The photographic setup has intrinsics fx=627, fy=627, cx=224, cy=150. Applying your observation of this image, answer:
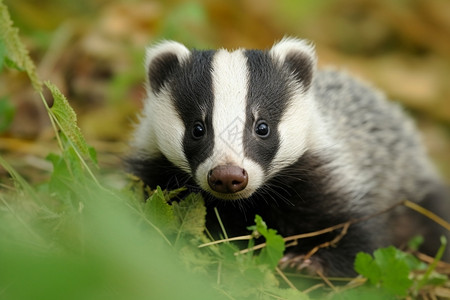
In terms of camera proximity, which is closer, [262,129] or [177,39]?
[262,129]

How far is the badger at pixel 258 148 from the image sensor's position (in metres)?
2.63

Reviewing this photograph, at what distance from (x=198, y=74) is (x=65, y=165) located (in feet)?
2.35

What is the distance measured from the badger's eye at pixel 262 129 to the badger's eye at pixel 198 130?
0.23 meters

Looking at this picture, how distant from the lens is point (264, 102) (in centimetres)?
278

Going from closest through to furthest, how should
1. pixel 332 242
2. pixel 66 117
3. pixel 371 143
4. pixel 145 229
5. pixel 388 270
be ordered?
pixel 145 229 < pixel 66 117 < pixel 388 270 < pixel 332 242 < pixel 371 143

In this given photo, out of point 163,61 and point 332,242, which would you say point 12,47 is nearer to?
point 163,61

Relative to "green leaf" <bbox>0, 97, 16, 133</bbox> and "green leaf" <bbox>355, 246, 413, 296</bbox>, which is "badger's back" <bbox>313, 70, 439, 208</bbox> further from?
"green leaf" <bbox>0, 97, 16, 133</bbox>

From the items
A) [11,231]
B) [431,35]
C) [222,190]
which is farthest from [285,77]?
[431,35]

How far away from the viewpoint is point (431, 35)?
680cm

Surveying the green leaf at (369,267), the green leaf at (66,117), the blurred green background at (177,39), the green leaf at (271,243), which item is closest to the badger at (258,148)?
the green leaf at (271,243)

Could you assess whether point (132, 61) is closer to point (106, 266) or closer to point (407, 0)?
point (407, 0)

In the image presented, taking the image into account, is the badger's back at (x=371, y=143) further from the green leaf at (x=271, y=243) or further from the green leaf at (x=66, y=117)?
the green leaf at (x=66, y=117)

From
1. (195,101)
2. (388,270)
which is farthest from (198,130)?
(388,270)

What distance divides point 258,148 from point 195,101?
0.35m
